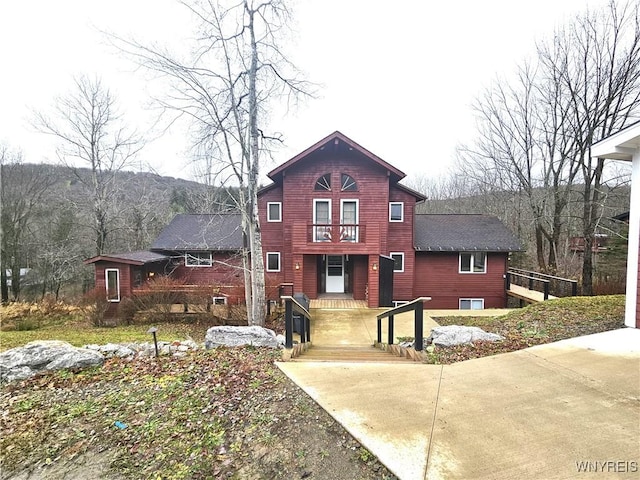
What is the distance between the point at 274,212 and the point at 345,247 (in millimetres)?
3978

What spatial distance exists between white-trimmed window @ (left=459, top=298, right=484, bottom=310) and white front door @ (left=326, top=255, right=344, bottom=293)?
19.0 ft

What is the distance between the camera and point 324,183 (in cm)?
1269

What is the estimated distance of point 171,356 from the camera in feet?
15.9

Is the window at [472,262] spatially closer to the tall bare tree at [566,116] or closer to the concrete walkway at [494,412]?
the tall bare tree at [566,116]

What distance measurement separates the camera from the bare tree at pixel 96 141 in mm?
15727

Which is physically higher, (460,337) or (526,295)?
(460,337)

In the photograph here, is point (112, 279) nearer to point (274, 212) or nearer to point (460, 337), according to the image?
point (274, 212)

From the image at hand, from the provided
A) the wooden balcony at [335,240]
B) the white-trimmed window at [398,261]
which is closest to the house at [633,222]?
the wooden balcony at [335,240]

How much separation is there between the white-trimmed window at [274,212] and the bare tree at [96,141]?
391 inches

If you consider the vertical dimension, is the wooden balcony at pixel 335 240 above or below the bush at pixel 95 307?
above

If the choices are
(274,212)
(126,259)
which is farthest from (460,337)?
(126,259)

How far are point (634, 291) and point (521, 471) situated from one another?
20.4 ft

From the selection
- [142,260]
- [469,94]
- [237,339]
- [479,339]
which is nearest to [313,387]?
[237,339]

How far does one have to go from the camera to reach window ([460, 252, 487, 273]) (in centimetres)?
1355
